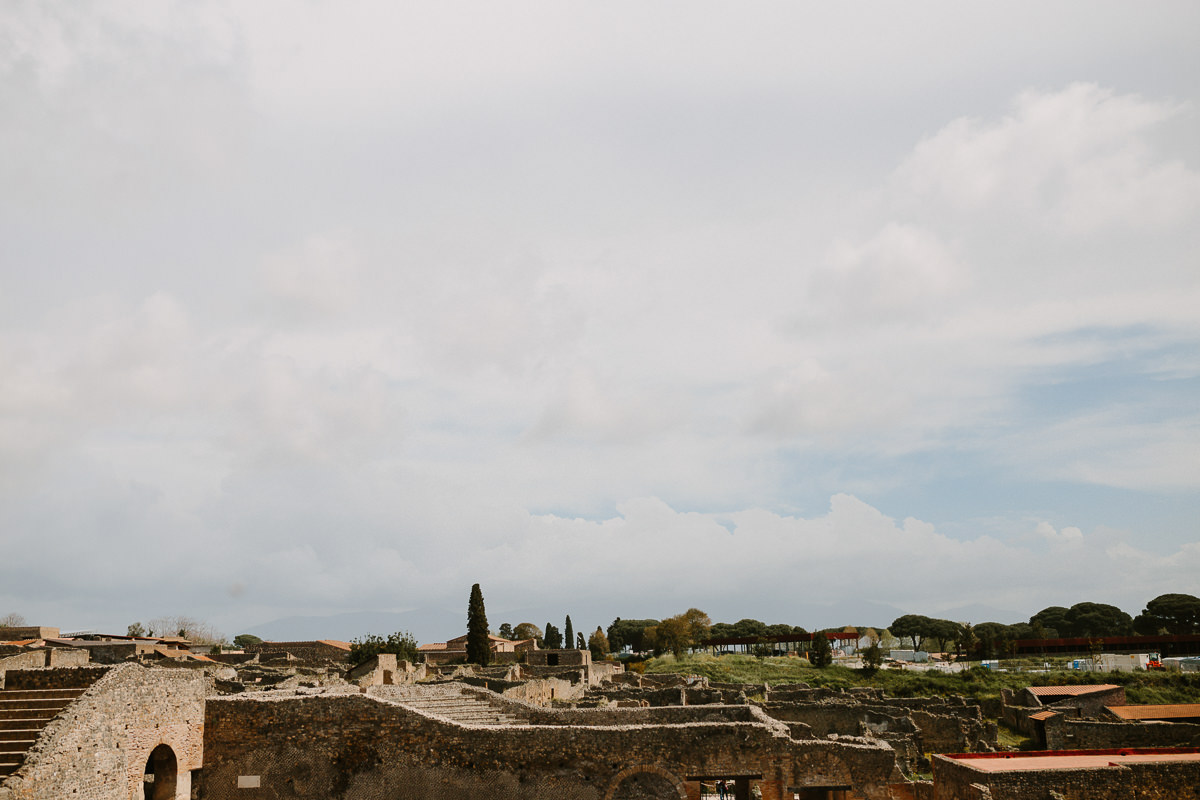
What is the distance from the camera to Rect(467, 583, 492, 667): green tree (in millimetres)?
60406

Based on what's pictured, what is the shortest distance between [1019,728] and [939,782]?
2724cm

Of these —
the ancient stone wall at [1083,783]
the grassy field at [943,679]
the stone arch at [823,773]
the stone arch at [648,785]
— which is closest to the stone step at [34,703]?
the stone arch at [648,785]

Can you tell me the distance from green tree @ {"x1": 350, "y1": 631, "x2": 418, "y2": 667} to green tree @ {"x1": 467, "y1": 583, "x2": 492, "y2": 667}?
4018mm

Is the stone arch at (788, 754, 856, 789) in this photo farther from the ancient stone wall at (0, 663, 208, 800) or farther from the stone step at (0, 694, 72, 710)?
the stone step at (0, 694, 72, 710)

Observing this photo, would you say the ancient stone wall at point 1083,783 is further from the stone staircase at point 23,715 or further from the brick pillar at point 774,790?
the stone staircase at point 23,715

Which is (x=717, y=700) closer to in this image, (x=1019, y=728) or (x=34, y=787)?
(x=1019, y=728)

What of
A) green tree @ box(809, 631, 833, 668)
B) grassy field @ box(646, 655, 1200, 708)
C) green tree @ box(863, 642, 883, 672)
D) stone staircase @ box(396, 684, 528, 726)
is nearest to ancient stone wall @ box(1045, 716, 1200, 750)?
grassy field @ box(646, 655, 1200, 708)

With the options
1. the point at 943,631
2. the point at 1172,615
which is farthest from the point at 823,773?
the point at 943,631

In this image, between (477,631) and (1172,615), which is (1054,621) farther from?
(477,631)

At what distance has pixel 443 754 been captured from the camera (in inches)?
832

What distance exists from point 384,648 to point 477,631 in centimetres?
1069

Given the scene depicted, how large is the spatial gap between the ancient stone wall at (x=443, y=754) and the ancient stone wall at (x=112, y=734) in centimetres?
82

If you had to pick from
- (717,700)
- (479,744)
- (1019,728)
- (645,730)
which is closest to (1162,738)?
(1019,728)

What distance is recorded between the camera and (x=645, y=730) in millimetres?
21344
